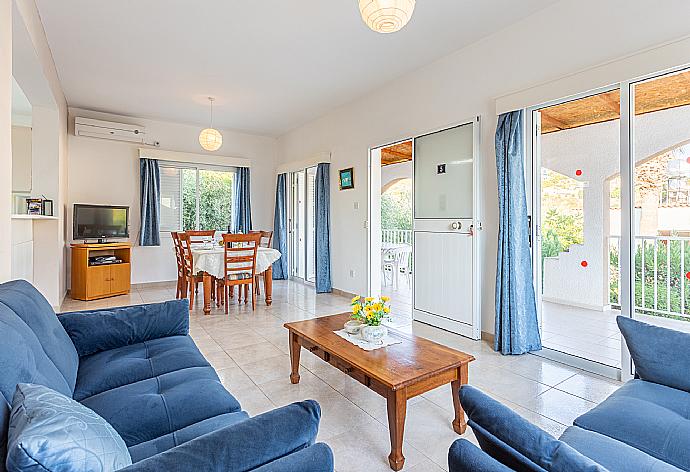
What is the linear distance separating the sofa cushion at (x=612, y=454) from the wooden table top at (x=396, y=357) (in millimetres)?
691

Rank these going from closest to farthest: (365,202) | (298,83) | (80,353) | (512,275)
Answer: (80,353), (512,275), (298,83), (365,202)

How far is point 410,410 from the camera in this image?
2279mm

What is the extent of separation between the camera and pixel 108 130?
237 inches

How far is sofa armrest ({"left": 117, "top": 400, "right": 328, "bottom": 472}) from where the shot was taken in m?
0.72

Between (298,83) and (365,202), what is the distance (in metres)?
1.79

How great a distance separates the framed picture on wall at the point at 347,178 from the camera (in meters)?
5.52

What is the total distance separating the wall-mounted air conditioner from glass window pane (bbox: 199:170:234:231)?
1.21 m

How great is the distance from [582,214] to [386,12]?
2.57 meters

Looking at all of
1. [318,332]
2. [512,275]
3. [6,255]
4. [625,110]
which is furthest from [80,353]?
[625,110]

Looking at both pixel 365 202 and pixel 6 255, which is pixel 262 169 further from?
pixel 6 255

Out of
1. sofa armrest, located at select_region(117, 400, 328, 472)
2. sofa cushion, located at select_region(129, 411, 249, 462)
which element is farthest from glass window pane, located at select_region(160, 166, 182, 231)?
sofa armrest, located at select_region(117, 400, 328, 472)

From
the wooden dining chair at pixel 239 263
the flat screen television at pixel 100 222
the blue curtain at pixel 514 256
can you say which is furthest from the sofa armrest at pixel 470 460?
the flat screen television at pixel 100 222

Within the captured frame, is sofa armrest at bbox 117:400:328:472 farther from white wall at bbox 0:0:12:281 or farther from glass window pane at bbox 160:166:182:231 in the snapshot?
glass window pane at bbox 160:166:182:231

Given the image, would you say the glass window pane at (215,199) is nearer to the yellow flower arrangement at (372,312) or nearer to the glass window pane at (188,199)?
the glass window pane at (188,199)
